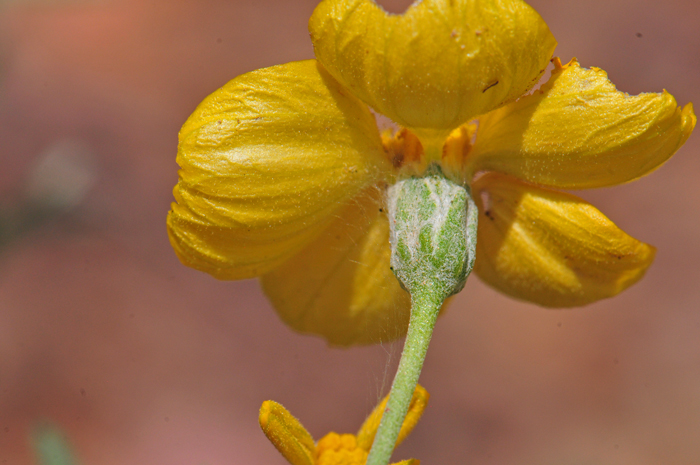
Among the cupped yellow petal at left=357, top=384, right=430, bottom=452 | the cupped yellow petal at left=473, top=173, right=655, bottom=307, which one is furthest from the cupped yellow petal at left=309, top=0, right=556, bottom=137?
the cupped yellow petal at left=357, top=384, right=430, bottom=452

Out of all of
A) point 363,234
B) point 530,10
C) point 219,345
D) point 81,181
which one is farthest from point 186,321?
point 530,10

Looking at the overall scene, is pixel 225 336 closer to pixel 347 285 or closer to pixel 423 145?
pixel 347 285

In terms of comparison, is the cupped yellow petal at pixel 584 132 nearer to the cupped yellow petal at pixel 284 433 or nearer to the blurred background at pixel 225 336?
the cupped yellow petal at pixel 284 433

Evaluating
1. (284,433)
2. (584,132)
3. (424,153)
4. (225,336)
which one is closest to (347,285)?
(424,153)

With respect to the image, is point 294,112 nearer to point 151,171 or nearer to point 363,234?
point 363,234

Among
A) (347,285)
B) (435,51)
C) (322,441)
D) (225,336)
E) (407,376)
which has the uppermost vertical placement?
(435,51)

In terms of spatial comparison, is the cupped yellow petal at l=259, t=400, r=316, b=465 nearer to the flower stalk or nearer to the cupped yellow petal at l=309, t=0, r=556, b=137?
the flower stalk
